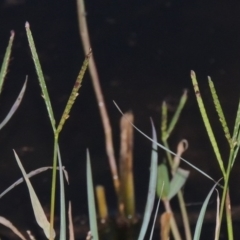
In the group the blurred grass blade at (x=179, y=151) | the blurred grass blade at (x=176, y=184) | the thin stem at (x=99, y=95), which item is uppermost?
the thin stem at (x=99, y=95)

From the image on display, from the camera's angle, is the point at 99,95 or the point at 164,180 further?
the point at 99,95

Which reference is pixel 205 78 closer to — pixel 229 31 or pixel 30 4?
pixel 229 31

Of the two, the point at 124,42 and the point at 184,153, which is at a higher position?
the point at 124,42

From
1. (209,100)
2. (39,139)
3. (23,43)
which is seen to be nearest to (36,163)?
(39,139)

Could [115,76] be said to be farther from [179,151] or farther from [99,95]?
[179,151]

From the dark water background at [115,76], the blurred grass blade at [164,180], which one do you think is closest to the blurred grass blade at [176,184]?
the blurred grass blade at [164,180]

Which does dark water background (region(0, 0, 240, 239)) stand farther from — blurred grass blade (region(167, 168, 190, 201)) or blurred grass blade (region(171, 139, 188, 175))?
blurred grass blade (region(167, 168, 190, 201))

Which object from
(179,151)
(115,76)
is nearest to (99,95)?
(115,76)

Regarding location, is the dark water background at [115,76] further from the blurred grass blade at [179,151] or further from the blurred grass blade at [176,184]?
the blurred grass blade at [176,184]
